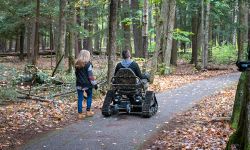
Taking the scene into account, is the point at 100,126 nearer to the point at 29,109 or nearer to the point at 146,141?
the point at 146,141

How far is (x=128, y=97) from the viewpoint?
12.2m

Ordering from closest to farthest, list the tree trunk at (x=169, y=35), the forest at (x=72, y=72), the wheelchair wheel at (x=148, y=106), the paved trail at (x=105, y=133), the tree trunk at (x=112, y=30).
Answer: the paved trail at (x=105, y=133), the forest at (x=72, y=72), the wheelchair wheel at (x=148, y=106), the tree trunk at (x=112, y=30), the tree trunk at (x=169, y=35)

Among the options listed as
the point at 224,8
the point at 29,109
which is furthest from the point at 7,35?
the point at 29,109

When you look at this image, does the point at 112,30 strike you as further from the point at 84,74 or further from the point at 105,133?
the point at 105,133

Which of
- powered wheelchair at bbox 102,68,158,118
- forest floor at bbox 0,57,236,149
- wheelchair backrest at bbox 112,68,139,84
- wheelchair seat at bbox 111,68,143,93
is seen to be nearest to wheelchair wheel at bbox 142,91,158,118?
powered wheelchair at bbox 102,68,158,118

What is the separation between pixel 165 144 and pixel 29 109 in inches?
212

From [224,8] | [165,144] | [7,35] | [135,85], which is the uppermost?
[224,8]

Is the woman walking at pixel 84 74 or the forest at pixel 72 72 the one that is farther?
the woman walking at pixel 84 74

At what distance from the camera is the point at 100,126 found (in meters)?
10.6

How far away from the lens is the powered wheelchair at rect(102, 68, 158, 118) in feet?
38.7

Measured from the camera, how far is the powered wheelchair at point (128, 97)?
38.7 ft

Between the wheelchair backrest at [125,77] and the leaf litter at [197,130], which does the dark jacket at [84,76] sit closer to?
the wheelchair backrest at [125,77]

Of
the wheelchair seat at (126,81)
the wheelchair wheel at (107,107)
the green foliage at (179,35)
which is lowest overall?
the wheelchair wheel at (107,107)

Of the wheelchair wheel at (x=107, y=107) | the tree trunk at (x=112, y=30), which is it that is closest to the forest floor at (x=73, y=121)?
the wheelchair wheel at (x=107, y=107)
